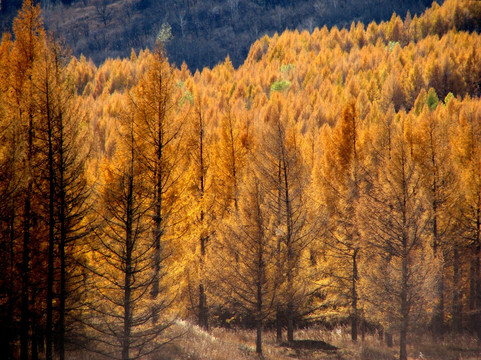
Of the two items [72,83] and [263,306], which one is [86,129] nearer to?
[72,83]

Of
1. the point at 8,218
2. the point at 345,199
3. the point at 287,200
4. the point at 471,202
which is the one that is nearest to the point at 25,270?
the point at 8,218

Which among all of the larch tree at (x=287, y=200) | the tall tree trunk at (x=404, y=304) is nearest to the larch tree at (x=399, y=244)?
the tall tree trunk at (x=404, y=304)

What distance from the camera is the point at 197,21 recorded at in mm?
165250

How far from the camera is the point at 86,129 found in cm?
1365

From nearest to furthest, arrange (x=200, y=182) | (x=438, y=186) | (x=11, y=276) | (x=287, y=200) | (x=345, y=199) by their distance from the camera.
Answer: (x=11, y=276) → (x=287, y=200) → (x=438, y=186) → (x=200, y=182) → (x=345, y=199)

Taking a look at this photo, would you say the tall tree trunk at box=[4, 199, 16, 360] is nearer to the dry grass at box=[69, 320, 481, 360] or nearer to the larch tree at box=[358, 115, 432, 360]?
the dry grass at box=[69, 320, 481, 360]

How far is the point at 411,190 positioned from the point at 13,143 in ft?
48.2

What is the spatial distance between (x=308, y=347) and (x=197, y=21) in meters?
162

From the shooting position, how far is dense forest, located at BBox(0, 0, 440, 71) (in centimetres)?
15350

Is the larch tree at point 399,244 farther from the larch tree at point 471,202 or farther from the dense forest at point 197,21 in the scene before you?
the dense forest at point 197,21

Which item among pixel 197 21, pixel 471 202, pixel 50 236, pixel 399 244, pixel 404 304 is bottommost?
pixel 404 304

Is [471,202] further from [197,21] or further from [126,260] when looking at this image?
[197,21]

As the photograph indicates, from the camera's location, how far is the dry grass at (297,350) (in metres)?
16.0

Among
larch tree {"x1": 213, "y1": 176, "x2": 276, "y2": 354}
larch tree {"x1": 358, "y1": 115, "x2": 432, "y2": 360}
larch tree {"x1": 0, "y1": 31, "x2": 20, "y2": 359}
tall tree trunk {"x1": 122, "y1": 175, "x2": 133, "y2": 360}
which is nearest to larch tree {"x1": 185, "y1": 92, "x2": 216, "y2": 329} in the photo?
larch tree {"x1": 213, "y1": 176, "x2": 276, "y2": 354}
